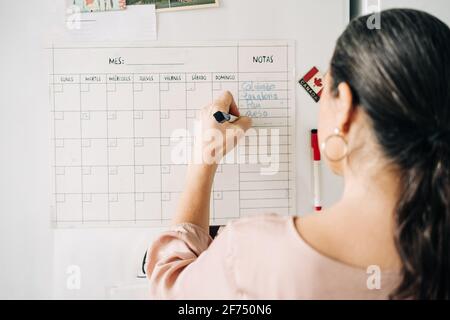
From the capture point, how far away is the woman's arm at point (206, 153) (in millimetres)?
723

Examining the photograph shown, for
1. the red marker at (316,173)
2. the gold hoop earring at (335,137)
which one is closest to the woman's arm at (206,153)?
the red marker at (316,173)

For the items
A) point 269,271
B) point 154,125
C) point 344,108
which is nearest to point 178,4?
point 154,125

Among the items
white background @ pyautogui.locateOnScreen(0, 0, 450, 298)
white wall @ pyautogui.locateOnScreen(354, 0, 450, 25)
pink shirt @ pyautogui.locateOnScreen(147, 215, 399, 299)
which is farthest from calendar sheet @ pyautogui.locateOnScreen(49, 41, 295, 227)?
pink shirt @ pyautogui.locateOnScreen(147, 215, 399, 299)

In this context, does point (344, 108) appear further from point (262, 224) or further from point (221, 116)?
point (221, 116)

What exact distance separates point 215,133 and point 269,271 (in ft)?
1.18

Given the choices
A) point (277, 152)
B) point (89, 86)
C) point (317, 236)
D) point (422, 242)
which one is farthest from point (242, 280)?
point (89, 86)

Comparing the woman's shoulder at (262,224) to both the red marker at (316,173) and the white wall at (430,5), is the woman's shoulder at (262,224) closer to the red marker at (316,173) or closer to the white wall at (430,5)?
the red marker at (316,173)

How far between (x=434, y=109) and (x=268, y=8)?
0.49 metres

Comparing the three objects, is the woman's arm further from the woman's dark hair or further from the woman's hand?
the woman's dark hair

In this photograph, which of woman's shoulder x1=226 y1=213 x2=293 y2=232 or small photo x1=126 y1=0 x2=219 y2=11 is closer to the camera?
woman's shoulder x1=226 y1=213 x2=293 y2=232

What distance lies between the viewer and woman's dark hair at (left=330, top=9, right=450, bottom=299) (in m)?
0.46

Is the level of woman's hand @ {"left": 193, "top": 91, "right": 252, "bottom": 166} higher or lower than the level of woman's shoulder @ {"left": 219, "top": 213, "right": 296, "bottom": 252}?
higher

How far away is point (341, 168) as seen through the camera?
0.53m
